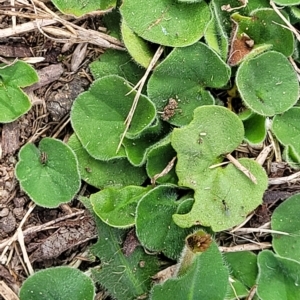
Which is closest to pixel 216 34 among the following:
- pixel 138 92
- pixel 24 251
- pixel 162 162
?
pixel 138 92

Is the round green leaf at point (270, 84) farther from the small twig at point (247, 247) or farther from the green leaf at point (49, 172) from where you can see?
the green leaf at point (49, 172)

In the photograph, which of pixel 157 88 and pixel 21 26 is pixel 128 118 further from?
pixel 21 26

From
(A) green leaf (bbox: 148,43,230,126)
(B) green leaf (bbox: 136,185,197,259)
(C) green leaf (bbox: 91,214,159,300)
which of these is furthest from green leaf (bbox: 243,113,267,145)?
(C) green leaf (bbox: 91,214,159,300)

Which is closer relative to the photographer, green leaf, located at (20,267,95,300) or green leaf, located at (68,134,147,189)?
green leaf, located at (20,267,95,300)

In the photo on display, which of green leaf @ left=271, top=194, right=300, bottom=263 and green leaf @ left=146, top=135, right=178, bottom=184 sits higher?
green leaf @ left=146, top=135, right=178, bottom=184

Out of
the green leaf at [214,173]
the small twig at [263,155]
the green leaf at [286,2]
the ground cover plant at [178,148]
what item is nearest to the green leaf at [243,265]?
the ground cover plant at [178,148]

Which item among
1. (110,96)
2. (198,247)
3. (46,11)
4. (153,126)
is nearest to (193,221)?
(198,247)

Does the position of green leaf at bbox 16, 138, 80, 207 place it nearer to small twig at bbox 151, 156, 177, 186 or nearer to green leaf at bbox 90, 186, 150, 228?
green leaf at bbox 90, 186, 150, 228
